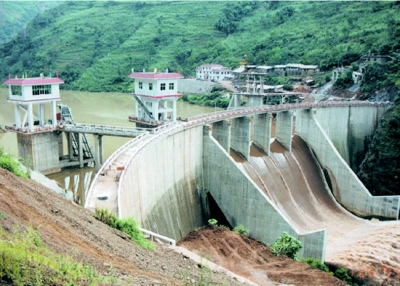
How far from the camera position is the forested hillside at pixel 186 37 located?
2923 inches

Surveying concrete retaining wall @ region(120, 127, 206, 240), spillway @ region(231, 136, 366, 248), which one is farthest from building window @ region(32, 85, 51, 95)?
spillway @ region(231, 136, 366, 248)

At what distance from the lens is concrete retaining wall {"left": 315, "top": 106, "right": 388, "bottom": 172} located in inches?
1512

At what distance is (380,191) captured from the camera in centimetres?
3441

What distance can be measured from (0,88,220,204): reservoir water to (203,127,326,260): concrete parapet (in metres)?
8.24

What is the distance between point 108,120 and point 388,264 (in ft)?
112

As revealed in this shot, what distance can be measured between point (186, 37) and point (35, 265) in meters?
98.7

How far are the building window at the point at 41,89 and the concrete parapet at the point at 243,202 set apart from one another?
42.6 feet

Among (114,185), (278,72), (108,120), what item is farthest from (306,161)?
(278,72)

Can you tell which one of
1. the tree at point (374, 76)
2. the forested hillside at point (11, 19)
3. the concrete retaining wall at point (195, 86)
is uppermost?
the forested hillside at point (11, 19)

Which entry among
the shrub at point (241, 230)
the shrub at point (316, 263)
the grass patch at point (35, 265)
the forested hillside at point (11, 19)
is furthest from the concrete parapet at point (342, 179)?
the forested hillside at point (11, 19)

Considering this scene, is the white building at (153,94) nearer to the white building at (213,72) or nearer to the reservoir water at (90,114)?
the reservoir water at (90,114)

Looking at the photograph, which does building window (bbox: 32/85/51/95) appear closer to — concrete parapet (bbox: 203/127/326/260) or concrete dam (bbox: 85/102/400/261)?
concrete dam (bbox: 85/102/400/261)

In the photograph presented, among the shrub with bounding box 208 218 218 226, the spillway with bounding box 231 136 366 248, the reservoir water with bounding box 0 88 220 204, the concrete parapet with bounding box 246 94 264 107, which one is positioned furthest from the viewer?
the concrete parapet with bounding box 246 94 264 107

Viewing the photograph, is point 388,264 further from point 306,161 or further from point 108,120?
point 108,120
